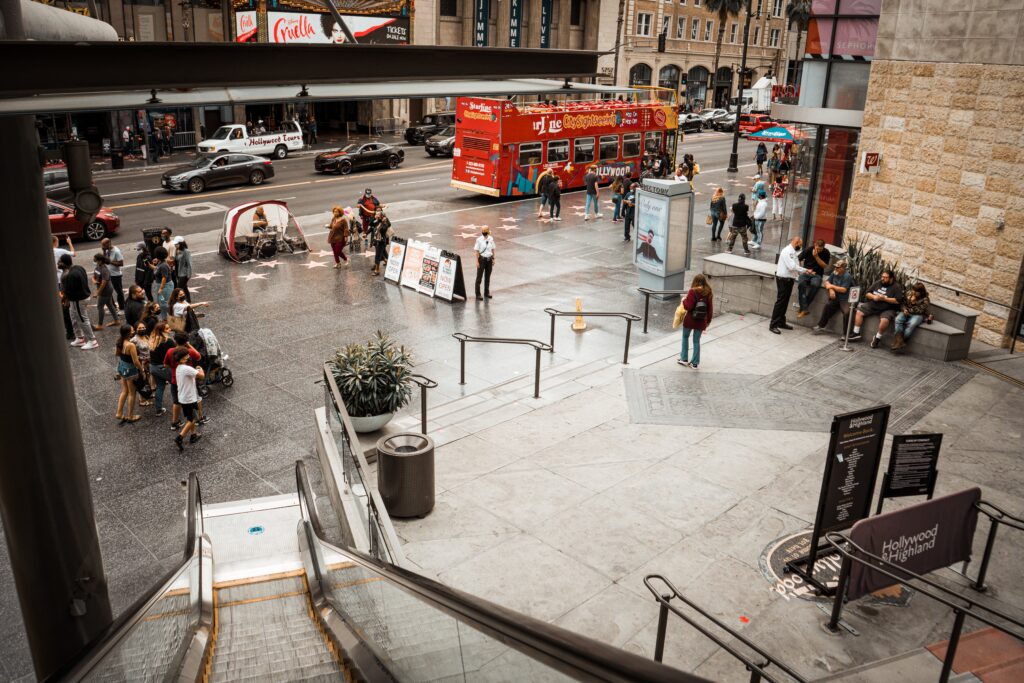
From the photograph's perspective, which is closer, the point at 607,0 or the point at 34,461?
the point at 34,461

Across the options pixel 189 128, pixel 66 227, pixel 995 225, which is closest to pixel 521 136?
pixel 66 227

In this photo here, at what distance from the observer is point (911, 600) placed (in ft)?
25.9

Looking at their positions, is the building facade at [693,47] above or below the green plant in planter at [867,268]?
above

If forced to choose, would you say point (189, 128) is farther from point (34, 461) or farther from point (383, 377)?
point (34, 461)

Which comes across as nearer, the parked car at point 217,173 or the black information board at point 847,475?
the black information board at point 847,475

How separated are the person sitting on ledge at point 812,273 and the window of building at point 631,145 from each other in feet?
66.9

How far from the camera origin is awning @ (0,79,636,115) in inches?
162

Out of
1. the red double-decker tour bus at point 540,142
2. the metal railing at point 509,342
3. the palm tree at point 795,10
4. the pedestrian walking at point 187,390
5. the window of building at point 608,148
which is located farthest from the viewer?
the palm tree at point 795,10

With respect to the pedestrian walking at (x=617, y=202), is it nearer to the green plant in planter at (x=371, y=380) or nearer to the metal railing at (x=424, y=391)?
the metal railing at (x=424, y=391)

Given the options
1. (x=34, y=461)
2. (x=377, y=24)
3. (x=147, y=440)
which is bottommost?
(x=147, y=440)

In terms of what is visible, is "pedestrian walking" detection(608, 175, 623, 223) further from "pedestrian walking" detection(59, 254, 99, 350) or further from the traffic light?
the traffic light

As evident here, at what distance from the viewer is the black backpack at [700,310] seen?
544 inches

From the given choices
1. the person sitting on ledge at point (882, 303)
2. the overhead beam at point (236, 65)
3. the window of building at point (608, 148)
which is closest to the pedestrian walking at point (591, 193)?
the window of building at point (608, 148)

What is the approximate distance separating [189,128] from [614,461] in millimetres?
43891
